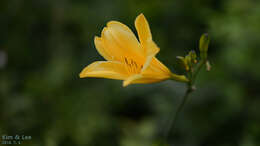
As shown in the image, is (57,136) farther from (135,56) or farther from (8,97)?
(135,56)

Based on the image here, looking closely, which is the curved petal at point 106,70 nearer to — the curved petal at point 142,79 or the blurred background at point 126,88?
the curved petal at point 142,79

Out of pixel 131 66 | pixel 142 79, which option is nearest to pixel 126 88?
pixel 131 66

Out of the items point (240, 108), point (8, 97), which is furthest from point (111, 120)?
point (240, 108)

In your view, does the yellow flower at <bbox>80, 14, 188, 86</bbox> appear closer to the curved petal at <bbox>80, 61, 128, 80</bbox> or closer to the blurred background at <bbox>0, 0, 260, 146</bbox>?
the curved petal at <bbox>80, 61, 128, 80</bbox>

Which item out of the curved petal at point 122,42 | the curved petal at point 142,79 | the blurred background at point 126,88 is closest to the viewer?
the curved petal at point 142,79

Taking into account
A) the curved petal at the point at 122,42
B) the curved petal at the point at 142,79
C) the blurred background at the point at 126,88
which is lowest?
the blurred background at the point at 126,88

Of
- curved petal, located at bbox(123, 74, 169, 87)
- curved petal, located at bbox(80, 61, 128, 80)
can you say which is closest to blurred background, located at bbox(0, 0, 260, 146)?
curved petal, located at bbox(80, 61, 128, 80)

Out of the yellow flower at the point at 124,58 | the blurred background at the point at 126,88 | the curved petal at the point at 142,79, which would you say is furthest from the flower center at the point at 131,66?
the blurred background at the point at 126,88
